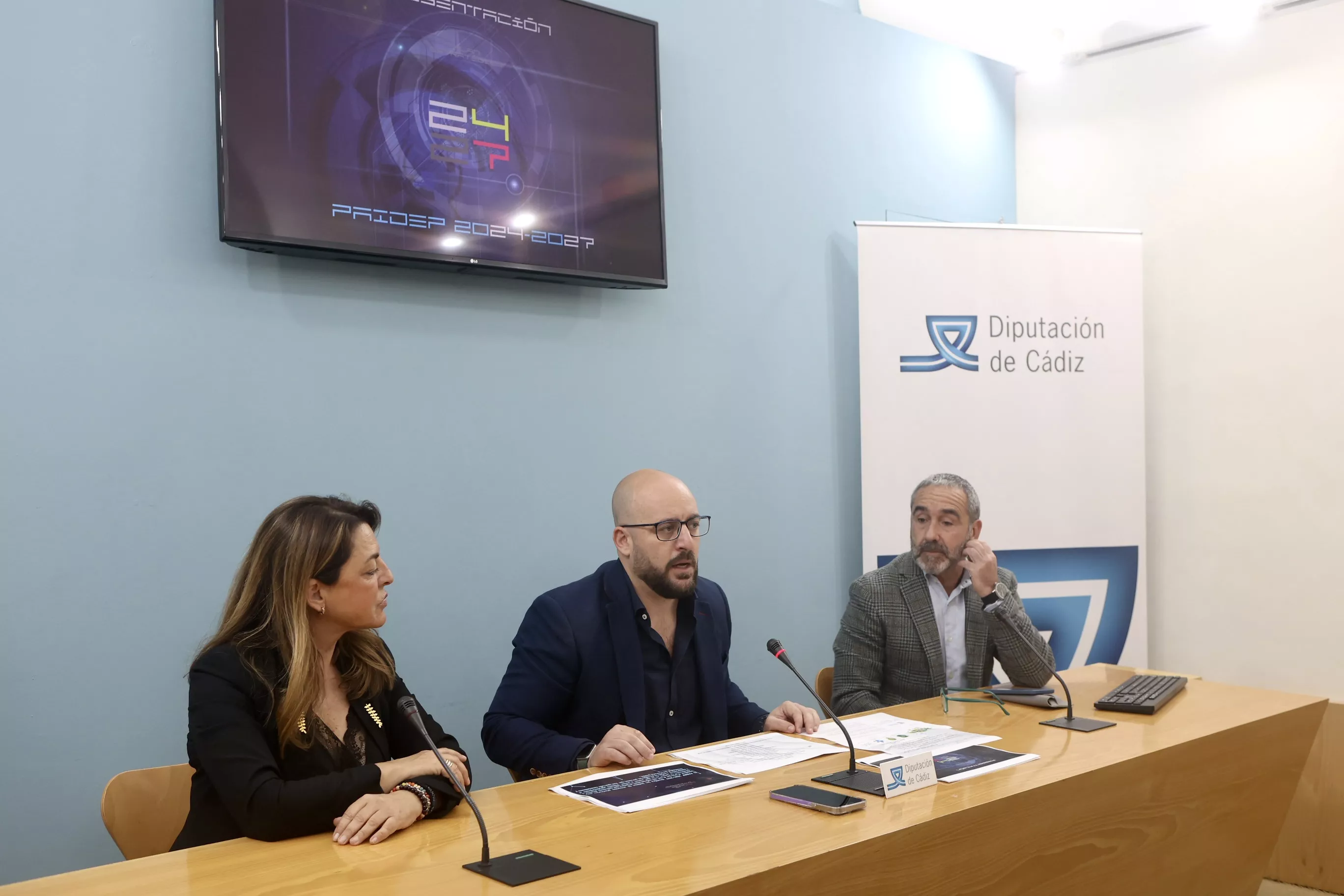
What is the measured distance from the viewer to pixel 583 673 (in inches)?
106

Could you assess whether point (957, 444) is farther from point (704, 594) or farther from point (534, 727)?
point (534, 727)

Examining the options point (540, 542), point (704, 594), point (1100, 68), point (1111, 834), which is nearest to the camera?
point (1111, 834)

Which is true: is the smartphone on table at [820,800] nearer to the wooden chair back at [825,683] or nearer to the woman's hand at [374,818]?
the woman's hand at [374,818]

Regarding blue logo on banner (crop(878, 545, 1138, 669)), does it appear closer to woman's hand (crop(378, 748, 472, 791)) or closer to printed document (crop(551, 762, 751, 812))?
printed document (crop(551, 762, 751, 812))

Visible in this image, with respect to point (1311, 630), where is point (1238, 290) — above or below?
above

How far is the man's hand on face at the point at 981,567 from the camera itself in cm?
296

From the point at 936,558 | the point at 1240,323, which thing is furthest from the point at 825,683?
the point at 1240,323

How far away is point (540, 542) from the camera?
3.54 meters

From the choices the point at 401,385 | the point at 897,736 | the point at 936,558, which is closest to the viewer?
the point at 897,736

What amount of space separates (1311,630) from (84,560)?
4271 millimetres

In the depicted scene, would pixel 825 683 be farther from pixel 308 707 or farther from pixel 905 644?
pixel 308 707

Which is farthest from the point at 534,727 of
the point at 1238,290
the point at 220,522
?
the point at 1238,290

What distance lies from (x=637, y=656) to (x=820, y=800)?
0.86 m

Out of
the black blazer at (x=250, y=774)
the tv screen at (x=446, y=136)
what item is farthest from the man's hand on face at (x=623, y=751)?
the tv screen at (x=446, y=136)
